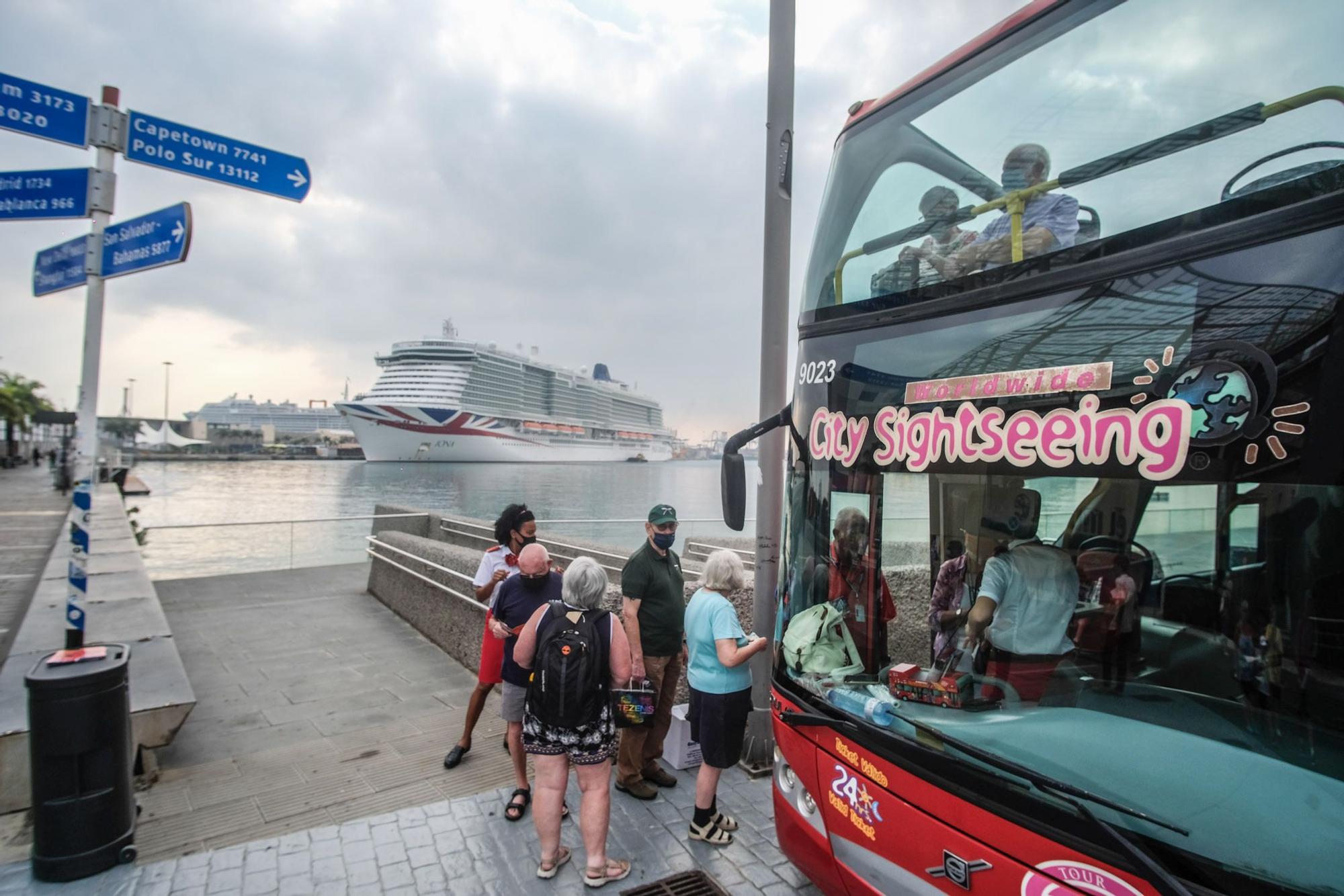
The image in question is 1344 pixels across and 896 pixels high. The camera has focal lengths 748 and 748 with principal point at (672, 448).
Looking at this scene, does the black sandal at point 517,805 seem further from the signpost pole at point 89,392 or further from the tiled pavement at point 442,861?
the signpost pole at point 89,392

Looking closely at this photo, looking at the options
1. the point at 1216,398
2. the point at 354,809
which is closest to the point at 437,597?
the point at 354,809

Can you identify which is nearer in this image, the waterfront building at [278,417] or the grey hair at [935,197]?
the grey hair at [935,197]

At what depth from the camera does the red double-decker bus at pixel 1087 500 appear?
5.56 feet

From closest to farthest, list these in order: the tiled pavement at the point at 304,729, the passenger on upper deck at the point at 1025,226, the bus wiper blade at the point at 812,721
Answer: the passenger on upper deck at the point at 1025,226
the bus wiper blade at the point at 812,721
the tiled pavement at the point at 304,729

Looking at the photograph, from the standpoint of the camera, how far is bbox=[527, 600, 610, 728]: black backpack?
3.10m

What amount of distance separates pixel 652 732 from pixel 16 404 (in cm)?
5169

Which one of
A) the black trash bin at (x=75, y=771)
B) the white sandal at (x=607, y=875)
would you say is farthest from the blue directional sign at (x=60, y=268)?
the white sandal at (x=607, y=875)

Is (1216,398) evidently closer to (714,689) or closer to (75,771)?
(714,689)

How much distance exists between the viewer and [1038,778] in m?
1.92

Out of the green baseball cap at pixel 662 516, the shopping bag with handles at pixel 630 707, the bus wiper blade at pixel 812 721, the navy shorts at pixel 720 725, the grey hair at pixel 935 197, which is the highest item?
the grey hair at pixel 935 197

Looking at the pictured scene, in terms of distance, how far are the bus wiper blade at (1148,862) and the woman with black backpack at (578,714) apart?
1.94m

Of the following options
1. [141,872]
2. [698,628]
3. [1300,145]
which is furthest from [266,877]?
[1300,145]

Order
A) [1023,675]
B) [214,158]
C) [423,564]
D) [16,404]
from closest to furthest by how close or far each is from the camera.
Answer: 1. [1023,675]
2. [214,158]
3. [423,564]
4. [16,404]

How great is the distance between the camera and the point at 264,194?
4125 millimetres
